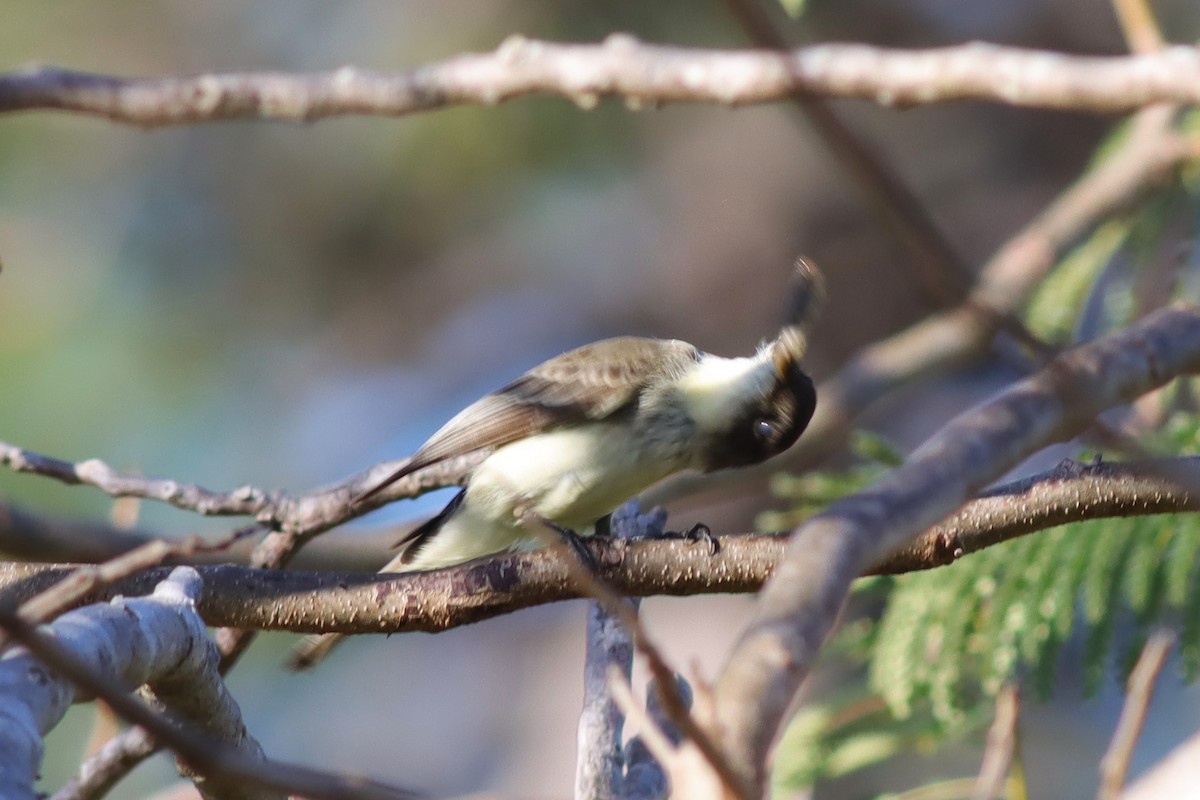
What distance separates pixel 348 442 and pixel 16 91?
5.08 meters

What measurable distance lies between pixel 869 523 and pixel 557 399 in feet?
6.98

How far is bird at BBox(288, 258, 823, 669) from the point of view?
134 inches

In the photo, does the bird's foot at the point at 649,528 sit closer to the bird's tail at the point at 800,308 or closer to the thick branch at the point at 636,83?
the bird's tail at the point at 800,308

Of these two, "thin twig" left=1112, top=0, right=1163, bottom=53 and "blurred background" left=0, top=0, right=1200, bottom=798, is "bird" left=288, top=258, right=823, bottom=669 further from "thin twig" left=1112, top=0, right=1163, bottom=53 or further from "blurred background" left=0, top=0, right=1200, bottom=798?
"blurred background" left=0, top=0, right=1200, bottom=798

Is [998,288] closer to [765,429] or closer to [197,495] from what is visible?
[765,429]

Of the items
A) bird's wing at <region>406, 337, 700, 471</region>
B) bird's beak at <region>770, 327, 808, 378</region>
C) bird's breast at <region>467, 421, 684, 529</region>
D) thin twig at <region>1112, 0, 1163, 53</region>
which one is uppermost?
thin twig at <region>1112, 0, 1163, 53</region>

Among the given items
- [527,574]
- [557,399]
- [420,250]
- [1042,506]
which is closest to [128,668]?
[527,574]

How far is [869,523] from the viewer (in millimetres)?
1518

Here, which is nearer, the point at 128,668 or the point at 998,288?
the point at 128,668

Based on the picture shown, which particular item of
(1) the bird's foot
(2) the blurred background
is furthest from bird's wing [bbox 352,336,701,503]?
(2) the blurred background

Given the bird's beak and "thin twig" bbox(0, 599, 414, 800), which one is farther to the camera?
the bird's beak

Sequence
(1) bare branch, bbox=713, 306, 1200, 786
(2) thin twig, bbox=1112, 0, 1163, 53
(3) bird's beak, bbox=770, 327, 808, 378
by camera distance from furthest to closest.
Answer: (2) thin twig, bbox=1112, 0, 1163, 53 < (3) bird's beak, bbox=770, 327, 808, 378 < (1) bare branch, bbox=713, 306, 1200, 786

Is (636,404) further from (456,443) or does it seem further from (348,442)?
(348,442)

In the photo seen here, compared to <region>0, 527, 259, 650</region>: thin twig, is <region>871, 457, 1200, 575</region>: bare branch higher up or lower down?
higher up
